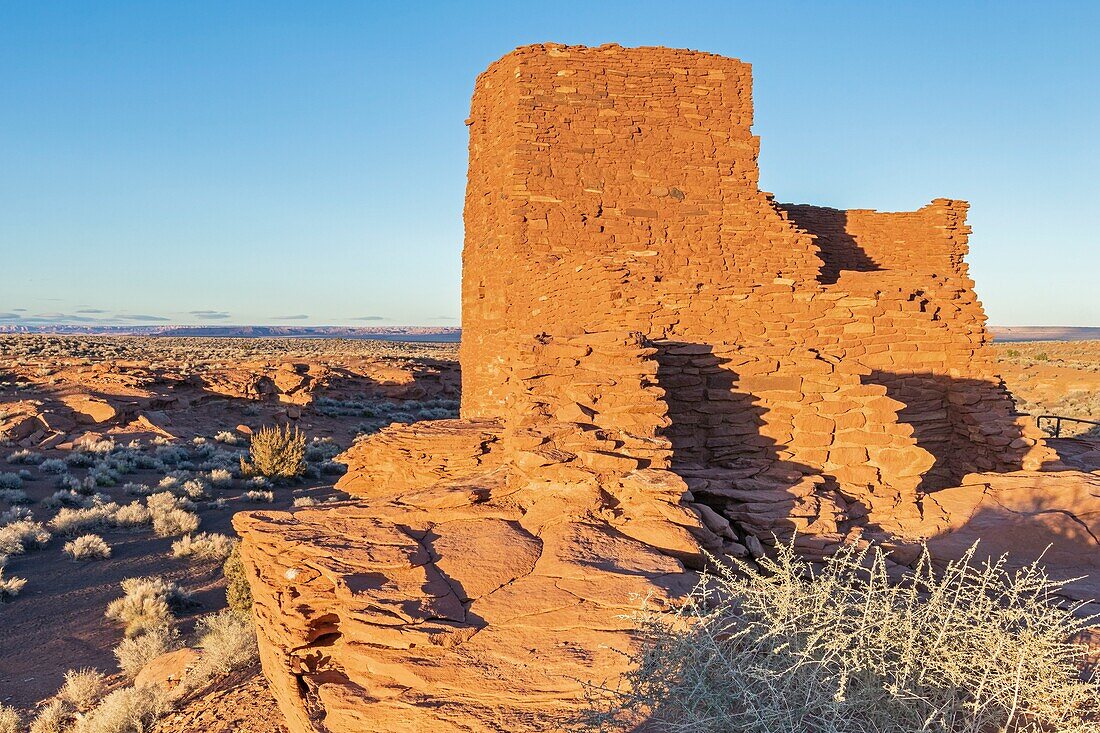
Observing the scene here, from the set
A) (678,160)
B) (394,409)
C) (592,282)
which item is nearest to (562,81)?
(678,160)

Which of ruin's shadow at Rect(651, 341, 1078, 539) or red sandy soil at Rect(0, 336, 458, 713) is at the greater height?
ruin's shadow at Rect(651, 341, 1078, 539)

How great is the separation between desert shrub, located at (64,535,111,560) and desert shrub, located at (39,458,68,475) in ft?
20.5

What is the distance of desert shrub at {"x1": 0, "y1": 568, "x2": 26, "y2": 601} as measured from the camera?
345 inches

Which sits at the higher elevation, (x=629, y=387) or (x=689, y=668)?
(x=629, y=387)

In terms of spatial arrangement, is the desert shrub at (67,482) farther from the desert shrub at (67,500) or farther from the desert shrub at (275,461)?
the desert shrub at (275,461)

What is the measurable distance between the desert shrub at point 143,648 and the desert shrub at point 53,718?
26.3 inches

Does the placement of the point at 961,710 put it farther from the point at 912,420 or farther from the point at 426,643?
the point at 912,420

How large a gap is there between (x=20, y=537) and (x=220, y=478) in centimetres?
486

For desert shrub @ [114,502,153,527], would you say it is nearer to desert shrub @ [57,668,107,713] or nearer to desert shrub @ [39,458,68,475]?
desert shrub @ [39,458,68,475]

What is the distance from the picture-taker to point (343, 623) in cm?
379

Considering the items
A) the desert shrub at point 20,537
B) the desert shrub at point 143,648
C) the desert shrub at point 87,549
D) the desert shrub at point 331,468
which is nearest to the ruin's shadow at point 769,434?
the desert shrub at point 143,648

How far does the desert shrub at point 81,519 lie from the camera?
11648mm

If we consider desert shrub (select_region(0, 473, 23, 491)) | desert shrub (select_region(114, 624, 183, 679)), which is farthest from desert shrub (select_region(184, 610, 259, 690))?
desert shrub (select_region(0, 473, 23, 491))

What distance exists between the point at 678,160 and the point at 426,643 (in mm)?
8993
